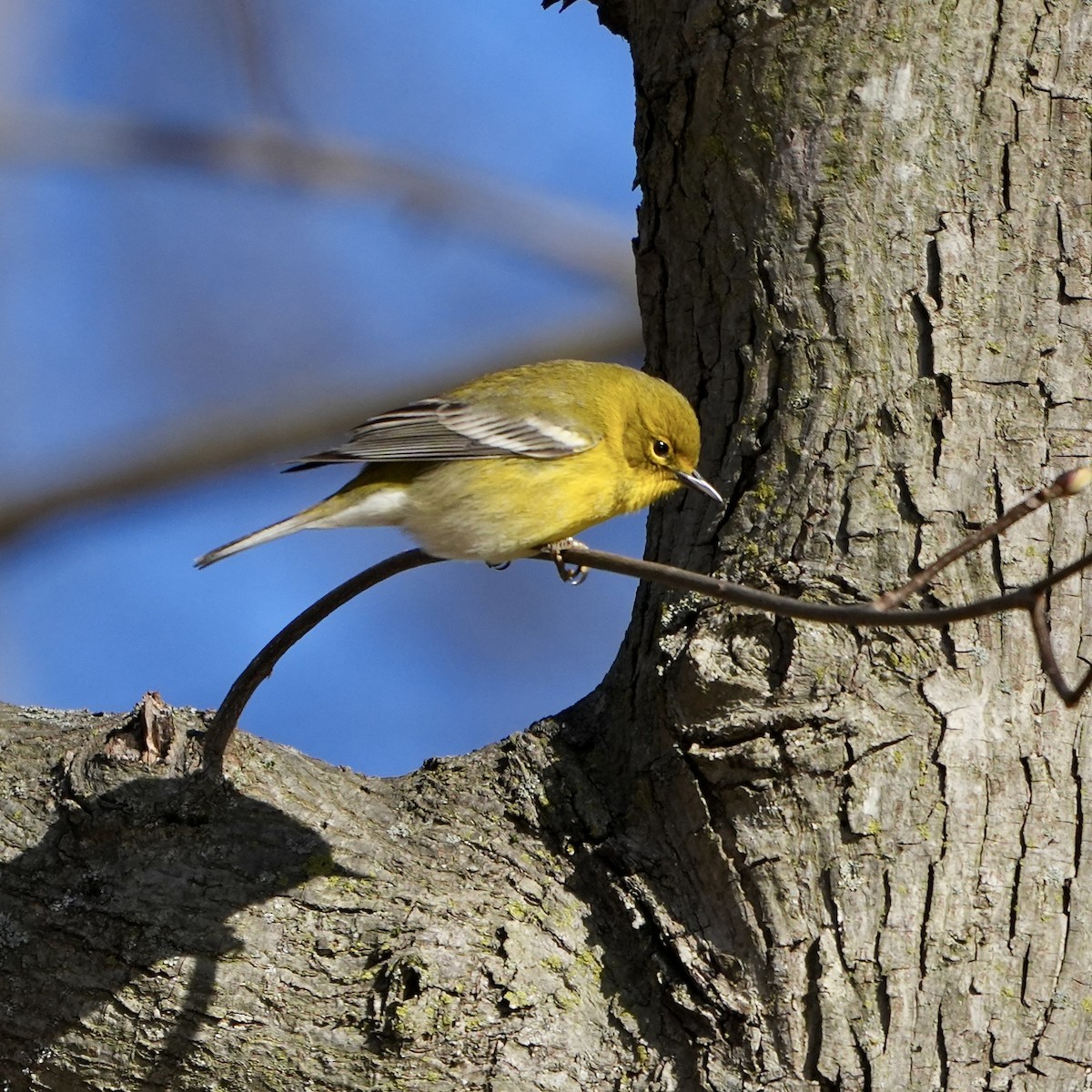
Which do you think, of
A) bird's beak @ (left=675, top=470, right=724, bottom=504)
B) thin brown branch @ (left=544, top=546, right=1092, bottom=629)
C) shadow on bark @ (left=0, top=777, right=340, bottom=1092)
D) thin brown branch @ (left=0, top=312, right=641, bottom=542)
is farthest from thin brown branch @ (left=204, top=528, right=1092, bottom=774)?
thin brown branch @ (left=0, top=312, right=641, bottom=542)

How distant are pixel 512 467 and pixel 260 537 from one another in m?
0.75

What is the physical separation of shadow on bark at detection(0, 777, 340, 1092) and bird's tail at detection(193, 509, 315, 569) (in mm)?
541

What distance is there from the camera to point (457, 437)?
12.2 ft

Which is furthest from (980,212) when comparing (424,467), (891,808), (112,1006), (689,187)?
(112,1006)

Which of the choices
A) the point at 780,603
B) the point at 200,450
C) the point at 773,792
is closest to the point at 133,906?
the point at 773,792

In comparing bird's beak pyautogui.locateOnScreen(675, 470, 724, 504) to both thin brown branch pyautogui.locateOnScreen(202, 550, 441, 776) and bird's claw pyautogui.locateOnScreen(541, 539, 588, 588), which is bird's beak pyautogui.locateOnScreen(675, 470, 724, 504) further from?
thin brown branch pyautogui.locateOnScreen(202, 550, 441, 776)

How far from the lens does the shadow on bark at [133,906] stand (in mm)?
2547

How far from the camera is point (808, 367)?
2.91 metres

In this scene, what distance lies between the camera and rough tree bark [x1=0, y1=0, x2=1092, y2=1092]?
8.27 ft

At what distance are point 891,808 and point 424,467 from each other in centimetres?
168

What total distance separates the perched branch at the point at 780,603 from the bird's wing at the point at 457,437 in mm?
380

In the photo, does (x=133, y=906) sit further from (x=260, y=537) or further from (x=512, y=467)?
(x=512, y=467)

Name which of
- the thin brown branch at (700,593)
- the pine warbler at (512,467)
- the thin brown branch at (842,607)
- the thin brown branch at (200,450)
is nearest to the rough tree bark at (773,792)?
the thin brown branch at (700,593)

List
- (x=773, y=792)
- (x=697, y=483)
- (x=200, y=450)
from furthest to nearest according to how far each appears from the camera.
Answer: (x=200, y=450), (x=697, y=483), (x=773, y=792)
